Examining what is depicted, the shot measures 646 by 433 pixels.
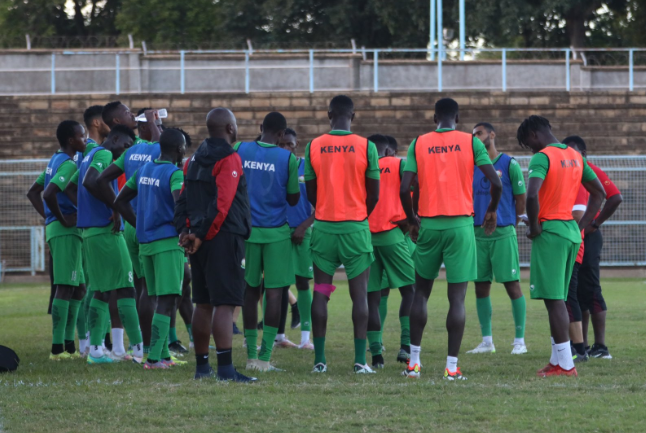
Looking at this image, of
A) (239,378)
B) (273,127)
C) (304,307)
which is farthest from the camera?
(304,307)

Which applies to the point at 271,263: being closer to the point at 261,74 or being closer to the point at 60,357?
the point at 60,357

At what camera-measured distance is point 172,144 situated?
8398 mm

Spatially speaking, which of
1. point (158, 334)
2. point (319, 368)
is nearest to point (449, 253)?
point (319, 368)

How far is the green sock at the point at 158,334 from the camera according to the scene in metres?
8.33

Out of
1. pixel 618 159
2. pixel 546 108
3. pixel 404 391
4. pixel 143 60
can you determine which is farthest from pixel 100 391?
pixel 143 60

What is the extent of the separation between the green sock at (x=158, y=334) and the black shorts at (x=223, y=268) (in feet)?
3.33

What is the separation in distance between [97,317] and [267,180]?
7.43 feet

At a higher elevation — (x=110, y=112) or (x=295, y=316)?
(x=110, y=112)

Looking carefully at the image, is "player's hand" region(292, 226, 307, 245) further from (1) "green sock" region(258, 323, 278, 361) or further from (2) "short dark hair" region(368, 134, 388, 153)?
(2) "short dark hair" region(368, 134, 388, 153)

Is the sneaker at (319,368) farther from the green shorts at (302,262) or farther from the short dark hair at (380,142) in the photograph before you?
the short dark hair at (380,142)

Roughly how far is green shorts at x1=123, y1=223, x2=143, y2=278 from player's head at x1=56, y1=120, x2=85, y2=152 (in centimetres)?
106

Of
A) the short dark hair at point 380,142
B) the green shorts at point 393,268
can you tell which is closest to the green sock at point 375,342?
the green shorts at point 393,268

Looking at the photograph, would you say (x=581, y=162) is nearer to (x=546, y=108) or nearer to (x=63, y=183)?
(x=63, y=183)

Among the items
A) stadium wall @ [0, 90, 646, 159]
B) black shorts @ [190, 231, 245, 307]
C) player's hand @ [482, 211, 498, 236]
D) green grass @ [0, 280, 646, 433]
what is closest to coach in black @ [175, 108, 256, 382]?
black shorts @ [190, 231, 245, 307]
